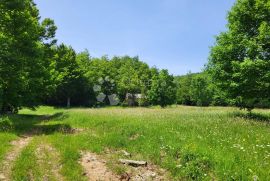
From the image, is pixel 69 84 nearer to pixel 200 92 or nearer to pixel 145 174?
pixel 200 92

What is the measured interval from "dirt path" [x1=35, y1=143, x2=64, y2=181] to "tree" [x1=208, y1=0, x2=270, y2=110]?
47.6ft

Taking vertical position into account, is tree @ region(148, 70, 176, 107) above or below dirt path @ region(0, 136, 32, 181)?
above

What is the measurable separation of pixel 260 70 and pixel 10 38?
1915 cm

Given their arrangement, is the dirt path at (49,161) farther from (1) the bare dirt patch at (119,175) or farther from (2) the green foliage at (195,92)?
(2) the green foliage at (195,92)

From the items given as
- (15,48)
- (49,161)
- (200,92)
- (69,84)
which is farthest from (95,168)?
(200,92)

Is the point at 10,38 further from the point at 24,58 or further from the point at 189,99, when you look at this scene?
the point at 189,99

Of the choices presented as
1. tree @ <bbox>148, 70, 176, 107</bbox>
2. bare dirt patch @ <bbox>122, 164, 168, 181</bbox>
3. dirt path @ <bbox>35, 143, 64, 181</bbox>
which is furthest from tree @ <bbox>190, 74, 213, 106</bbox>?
bare dirt patch @ <bbox>122, 164, 168, 181</bbox>

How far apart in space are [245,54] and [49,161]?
59.3 feet

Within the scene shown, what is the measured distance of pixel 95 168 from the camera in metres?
12.1

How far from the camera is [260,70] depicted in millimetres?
22750

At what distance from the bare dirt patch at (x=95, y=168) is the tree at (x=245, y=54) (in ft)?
44.7

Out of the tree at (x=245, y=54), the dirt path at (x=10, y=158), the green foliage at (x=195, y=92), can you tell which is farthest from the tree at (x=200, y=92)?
the dirt path at (x=10, y=158)

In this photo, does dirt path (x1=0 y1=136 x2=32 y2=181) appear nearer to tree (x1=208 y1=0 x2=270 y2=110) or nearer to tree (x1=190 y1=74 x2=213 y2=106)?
tree (x1=208 y1=0 x2=270 y2=110)

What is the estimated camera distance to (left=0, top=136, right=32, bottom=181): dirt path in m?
10.9
